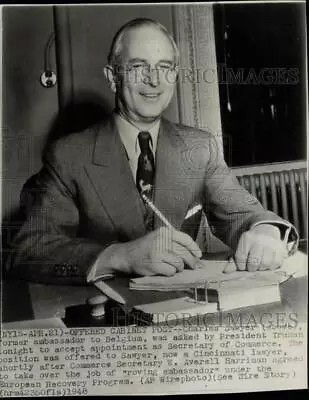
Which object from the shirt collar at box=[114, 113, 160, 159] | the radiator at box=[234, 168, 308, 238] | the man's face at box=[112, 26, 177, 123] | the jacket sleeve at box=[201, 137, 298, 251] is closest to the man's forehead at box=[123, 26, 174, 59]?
the man's face at box=[112, 26, 177, 123]

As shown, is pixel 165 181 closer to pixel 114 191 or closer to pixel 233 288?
pixel 114 191

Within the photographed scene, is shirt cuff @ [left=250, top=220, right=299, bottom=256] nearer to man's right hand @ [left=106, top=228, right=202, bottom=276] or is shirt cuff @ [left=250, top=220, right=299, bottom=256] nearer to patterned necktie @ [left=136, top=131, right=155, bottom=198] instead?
man's right hand @ [left=106, top=228, right=202, bottom=276]

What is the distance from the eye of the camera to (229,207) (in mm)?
1475

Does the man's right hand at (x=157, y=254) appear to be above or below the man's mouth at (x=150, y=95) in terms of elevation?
below

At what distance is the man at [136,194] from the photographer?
1.43 metres

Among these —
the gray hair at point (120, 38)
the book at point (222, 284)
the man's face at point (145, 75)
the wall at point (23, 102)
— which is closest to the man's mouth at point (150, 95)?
the man's face at point (145, 75)

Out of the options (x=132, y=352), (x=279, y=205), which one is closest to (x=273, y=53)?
(x=279, y=205)

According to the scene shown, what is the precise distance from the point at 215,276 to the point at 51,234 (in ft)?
1.41

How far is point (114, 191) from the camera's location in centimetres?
144

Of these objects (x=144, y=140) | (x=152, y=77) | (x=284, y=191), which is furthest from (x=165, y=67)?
(x=284, y=191)

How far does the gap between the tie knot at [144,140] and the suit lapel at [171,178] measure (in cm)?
3

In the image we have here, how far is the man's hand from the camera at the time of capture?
145 cm

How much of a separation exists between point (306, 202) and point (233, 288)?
0.30 m

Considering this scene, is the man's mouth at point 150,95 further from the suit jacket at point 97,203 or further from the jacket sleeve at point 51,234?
the jacket sleeve at point 51,234
